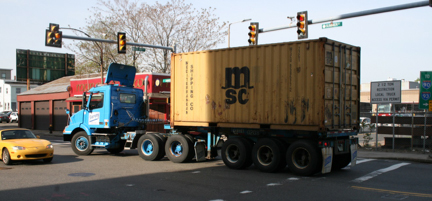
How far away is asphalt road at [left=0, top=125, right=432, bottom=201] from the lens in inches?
344

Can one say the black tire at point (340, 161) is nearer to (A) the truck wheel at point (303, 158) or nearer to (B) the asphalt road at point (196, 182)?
(B) the asphalt road at point (196, 182)

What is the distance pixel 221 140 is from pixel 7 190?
270 inches

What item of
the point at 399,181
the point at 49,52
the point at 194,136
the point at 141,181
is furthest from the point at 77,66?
the point at 399,181

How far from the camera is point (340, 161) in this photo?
12781 millimetres

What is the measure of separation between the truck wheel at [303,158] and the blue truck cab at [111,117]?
662cm

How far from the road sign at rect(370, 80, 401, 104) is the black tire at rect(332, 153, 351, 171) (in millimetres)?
7731

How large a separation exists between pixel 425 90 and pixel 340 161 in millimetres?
7045

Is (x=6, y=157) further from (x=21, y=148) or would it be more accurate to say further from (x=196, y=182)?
(x=196, y=182)

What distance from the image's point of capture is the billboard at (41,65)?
181 ft

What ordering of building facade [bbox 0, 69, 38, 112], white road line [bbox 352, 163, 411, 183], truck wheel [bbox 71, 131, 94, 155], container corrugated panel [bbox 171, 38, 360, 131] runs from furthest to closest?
building facade [bbox 0, 69, 38, 112] → truck wheel [bbox 71, 131, 94, 155] → container corrugated panel [bbox 171, 38, 360, 131] → white road line [bbox 352, 163, 411, 183]

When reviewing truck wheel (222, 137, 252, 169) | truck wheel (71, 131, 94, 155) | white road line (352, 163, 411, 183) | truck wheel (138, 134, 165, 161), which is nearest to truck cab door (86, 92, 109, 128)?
truck wheel (71, 131, 94, 155)

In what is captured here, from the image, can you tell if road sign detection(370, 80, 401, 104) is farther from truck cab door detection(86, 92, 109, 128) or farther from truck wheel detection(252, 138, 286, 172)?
truck cab door detection(86, 92, 109, 128)

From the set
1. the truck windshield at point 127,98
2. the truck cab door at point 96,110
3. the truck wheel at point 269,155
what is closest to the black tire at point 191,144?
the truck wheel at point 269,155

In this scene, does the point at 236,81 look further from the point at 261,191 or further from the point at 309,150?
the point at 261,191
